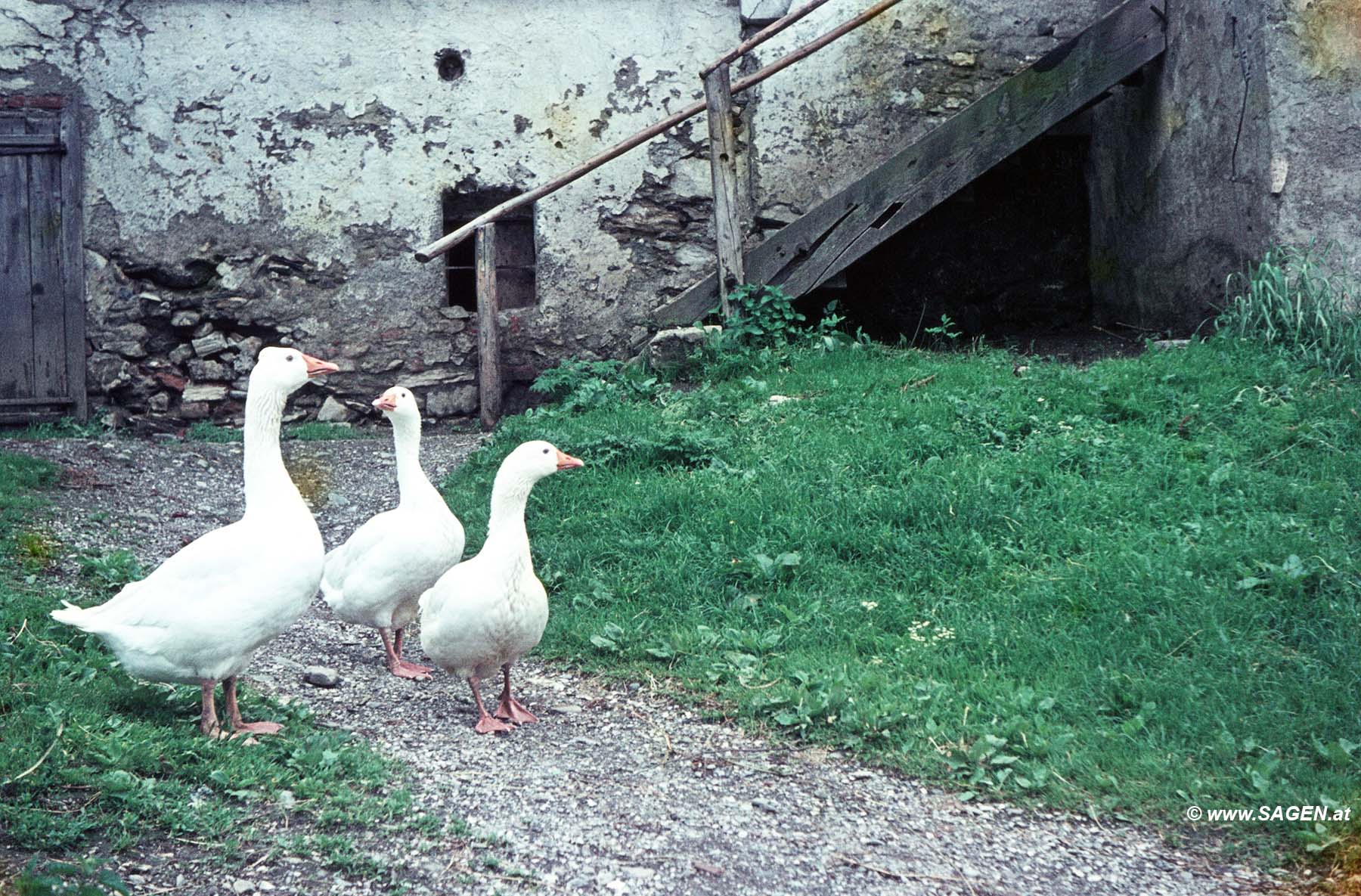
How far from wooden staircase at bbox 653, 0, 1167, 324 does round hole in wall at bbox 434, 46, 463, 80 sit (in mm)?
2675

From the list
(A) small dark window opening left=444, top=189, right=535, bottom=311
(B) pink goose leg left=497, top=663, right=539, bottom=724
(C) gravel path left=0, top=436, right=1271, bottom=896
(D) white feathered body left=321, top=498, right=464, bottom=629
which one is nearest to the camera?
(C) gravel path left=0, top=436, right=1271, bottom=896

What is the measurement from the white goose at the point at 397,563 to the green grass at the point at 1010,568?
1.89ft

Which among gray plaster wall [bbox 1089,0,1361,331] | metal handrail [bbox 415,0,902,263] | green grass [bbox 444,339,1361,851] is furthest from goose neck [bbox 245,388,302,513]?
gray plaster wall [bbox 1089,0,1361,331]

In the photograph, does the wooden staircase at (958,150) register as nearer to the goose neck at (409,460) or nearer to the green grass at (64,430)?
the goose neck at (409,460)

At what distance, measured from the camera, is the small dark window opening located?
9.38m

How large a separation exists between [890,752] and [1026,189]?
718cm

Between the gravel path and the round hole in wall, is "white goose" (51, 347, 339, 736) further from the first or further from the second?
the round hole in wall

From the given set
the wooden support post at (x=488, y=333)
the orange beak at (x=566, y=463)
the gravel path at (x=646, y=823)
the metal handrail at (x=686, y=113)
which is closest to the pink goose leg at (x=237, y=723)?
the gravel path at (x=646, y=823)

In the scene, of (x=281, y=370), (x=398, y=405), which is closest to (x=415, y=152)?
(x=398, y=405)

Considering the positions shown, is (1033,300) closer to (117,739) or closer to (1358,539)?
(1358,539)

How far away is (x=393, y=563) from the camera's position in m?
4.35

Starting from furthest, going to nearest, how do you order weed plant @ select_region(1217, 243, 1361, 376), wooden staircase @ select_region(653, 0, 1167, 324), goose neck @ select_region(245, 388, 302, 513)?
1. wooden staircase @ select_region(653, 0, 1167, 324)
2. weed plant @ select_region(1217, 243, 1361, 376)
3. goose neck @ select_region(245, 388, 302, 513)

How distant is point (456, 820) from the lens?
3098 mm

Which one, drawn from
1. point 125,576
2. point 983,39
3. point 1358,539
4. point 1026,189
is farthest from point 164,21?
point 1358,539
